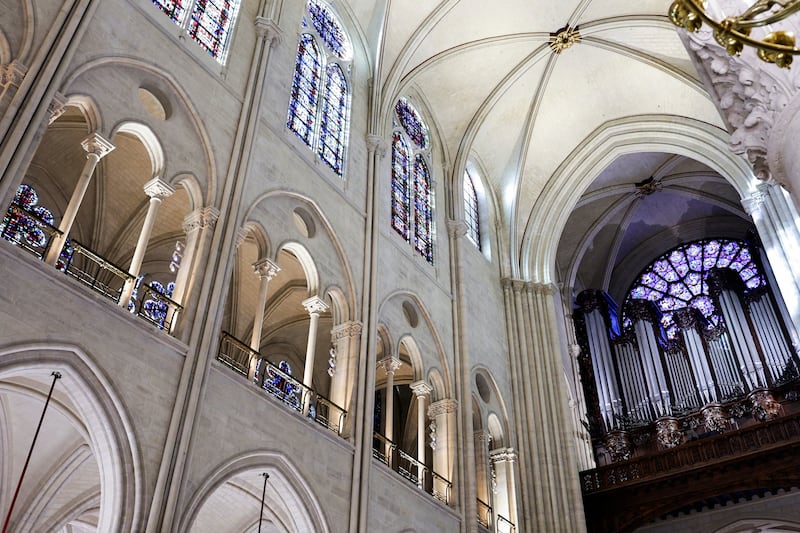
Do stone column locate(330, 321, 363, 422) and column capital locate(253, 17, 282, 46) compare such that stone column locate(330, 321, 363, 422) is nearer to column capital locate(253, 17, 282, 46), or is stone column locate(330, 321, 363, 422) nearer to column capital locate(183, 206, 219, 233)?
column capital locate(183, 206, 219, 233)

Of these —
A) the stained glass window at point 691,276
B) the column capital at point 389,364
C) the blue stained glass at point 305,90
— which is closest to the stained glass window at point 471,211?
the blue stained glass at point 305,90

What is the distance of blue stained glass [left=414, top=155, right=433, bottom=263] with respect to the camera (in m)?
15.0

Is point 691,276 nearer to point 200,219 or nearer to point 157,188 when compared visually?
point 200,219

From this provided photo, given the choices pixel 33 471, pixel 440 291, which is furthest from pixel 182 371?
pixel 440 291

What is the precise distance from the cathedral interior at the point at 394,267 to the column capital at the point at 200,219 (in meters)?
0.04

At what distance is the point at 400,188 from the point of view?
49.4ft

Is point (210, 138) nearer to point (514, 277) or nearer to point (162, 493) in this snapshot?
point (162, 493)

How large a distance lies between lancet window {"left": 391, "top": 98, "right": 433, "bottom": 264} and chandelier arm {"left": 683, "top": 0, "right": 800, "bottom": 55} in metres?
10.1

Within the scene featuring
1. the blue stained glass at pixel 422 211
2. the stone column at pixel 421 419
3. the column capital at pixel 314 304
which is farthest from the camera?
the blue stained glass at pixel 422 211

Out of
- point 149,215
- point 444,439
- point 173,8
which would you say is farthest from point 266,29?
point 444,439

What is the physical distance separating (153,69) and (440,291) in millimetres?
7113

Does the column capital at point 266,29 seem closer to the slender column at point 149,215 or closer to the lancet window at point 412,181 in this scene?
the slender column at point 149,215

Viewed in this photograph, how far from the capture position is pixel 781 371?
1744 centimetres

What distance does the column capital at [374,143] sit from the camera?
45.4ft
